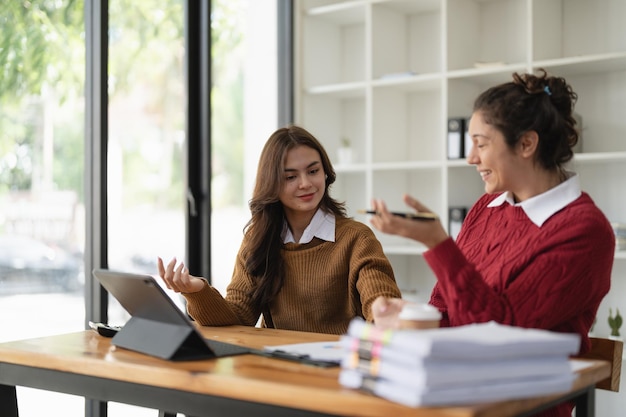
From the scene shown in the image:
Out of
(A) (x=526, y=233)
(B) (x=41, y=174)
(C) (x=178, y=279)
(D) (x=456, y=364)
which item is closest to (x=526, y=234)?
(A) (x=526, y=233)

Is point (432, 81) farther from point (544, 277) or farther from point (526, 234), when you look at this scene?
point (544, 277)

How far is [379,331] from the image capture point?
4.36 feet

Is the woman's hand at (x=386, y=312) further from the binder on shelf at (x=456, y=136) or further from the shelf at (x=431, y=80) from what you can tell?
the binder on shelf at (x=456, y=136)

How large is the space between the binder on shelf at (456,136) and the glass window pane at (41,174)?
1.65 m

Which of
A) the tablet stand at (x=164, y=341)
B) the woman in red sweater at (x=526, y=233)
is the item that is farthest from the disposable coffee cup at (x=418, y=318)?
the tablet stand at (x=164, y=341)

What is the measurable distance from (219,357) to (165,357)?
107 millimetres

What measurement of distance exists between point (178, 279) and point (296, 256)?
1.25 ft

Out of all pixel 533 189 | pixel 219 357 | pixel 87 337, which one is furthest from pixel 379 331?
pixel 87 337

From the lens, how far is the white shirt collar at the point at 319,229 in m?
2.44

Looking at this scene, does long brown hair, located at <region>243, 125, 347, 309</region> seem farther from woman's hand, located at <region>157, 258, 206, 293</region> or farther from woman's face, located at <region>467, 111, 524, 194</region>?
woman's face, located at <region>467, 111, 524, 194</region>

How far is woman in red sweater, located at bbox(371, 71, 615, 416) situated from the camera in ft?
5.74

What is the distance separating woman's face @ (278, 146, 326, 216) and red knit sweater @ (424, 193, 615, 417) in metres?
0.68

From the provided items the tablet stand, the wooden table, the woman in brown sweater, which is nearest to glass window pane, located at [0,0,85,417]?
the woman in brown sweater

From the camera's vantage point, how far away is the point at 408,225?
164cm
